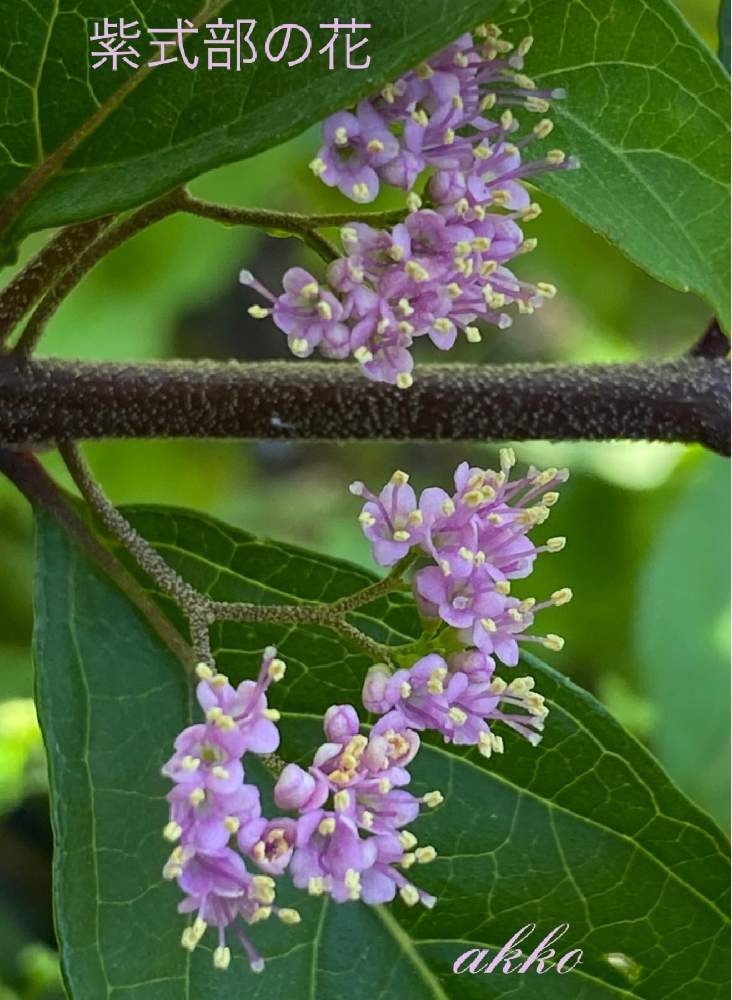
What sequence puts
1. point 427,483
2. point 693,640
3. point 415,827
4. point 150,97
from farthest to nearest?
point 427,483
point 693,640
point 415,827
point 150,97

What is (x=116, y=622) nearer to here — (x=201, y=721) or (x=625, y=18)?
(x=201, y=721)

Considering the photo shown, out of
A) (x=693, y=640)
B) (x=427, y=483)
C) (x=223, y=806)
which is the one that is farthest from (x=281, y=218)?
(x=427, y=483)

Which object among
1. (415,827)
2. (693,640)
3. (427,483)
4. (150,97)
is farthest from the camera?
(427,483)

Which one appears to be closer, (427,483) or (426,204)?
(426,204)

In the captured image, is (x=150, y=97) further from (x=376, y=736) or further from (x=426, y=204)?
(x=376, y=736)

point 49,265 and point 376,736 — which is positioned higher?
point 49,265

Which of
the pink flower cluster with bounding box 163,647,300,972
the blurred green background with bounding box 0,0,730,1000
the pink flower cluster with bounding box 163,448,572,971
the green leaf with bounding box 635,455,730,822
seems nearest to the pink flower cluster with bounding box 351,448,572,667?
the pink flower cluster with bounding box 163,448,572,971

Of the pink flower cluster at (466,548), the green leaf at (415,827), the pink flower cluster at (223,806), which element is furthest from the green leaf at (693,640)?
the pink flower cluster at (223,806)
